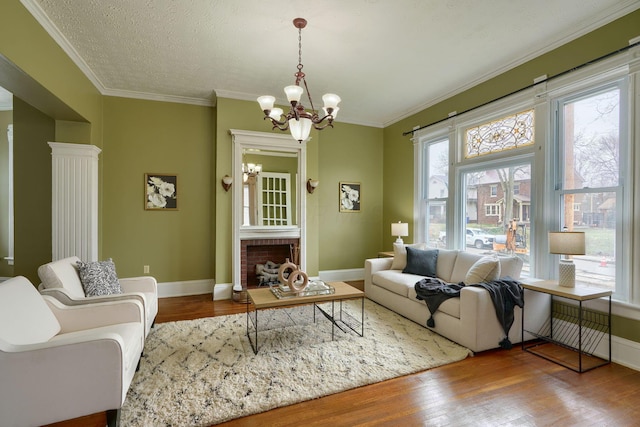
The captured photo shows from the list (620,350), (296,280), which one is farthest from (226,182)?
(620,350)

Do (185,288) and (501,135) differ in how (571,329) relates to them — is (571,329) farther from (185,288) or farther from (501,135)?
(185,288)

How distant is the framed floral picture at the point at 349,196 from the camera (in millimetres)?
5629

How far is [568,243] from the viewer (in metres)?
2.64

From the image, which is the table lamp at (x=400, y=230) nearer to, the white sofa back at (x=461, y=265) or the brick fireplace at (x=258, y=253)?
the white sofa back at (x=461, y=265)

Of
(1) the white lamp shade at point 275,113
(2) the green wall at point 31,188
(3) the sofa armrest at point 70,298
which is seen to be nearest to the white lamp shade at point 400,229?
(1) the white lamp shade at point 275,113

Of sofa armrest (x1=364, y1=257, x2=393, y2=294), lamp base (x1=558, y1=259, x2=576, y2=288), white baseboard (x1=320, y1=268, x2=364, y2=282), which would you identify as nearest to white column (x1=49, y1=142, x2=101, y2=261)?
white baseboard (x1=320, y1=268, x2=364, y2=282)

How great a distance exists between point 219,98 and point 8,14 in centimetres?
243

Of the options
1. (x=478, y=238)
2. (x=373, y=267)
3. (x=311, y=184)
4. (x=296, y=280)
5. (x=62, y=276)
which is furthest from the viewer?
(x=311, y=184)

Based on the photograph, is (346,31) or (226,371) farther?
(346,31)

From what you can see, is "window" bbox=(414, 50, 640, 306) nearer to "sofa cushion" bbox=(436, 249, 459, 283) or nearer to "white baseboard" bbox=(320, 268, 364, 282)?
"sofa cushion" bbox=(436, 249, 459, 283)

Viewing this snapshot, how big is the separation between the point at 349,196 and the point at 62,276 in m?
4.31

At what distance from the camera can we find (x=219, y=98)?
178 inches

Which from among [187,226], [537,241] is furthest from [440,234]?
[187,226]

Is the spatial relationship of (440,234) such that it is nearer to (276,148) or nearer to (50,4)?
(276,148)
